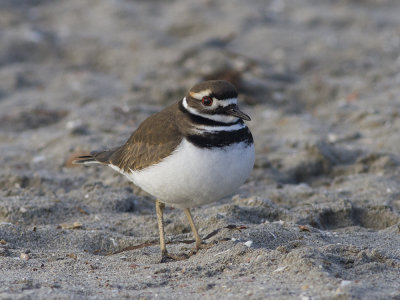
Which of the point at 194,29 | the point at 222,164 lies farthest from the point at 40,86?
the point at 222,164

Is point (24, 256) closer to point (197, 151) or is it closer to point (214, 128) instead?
point (197, 151)

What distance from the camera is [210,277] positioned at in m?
4.38

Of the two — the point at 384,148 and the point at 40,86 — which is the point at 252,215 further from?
the point at 40,86

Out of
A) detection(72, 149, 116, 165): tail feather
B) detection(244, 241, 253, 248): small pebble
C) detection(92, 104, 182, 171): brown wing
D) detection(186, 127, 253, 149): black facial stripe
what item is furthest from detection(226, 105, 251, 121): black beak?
detection(72, 149, 116, 165): tail feather

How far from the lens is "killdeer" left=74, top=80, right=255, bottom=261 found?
461 centimetres

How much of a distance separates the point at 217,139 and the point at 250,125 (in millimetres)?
3970

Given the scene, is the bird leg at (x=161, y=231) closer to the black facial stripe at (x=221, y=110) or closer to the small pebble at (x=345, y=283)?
the black facial stripe at (x=221, y=110)

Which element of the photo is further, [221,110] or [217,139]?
[221,110]

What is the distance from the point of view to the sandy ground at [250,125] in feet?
14.4

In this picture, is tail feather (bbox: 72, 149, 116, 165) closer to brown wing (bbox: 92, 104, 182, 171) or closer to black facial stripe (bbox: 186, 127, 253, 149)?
brown wing (bbox: 92, 104, 182, 171)

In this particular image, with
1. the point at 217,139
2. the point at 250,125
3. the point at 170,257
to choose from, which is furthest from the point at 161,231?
the point at 250,125

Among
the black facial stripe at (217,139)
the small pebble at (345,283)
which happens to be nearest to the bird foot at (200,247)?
the black facial stripe at (217,139)

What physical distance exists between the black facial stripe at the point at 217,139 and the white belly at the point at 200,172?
3 centimetres

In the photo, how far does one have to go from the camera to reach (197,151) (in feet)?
15.2
